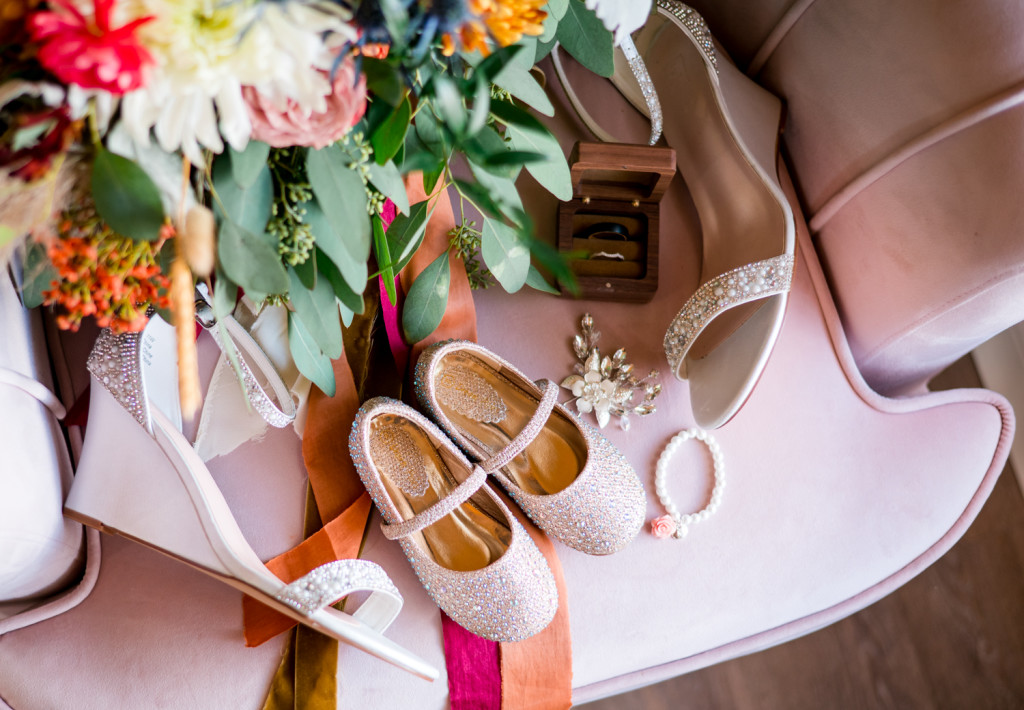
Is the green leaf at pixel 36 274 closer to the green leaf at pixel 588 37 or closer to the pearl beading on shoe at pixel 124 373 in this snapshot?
the pearl beading on shoe at pixel 124 373

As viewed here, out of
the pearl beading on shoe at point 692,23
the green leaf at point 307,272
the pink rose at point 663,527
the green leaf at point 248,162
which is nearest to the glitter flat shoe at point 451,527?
the pink rose at point 663,527

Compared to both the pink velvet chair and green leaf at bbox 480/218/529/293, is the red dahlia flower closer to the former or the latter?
green leaf at bbox 480/218/529/293

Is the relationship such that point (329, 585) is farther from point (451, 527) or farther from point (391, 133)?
point (391, 133)

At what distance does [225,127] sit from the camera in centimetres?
31

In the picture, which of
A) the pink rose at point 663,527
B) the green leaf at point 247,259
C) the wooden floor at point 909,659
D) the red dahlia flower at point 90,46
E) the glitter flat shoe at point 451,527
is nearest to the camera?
the red dahlia flower at point 90,46

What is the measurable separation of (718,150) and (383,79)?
2.02 feet

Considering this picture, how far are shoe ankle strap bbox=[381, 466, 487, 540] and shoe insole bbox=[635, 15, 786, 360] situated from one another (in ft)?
1.10

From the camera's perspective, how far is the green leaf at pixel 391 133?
1.35 feet

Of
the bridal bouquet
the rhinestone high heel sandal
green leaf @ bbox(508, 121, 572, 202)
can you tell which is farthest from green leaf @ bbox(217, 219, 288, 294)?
the rhinestone high heel sandal

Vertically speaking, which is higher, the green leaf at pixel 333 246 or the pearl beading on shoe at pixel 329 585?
the green leaf at pixel 333 246

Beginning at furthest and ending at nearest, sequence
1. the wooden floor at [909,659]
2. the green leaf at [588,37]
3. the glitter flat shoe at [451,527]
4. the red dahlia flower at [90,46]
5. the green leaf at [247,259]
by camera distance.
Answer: the wooden floor at [909,659] < the glitter flat shoe at [451,527] < the green leaf at [588,37] < the green leaf at [247,259] < the red dahlia flower at [90,46]

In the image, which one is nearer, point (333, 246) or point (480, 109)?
point (480, 109)

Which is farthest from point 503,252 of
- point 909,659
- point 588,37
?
point 909,659

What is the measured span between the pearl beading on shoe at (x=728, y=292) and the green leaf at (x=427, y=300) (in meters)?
0.29
